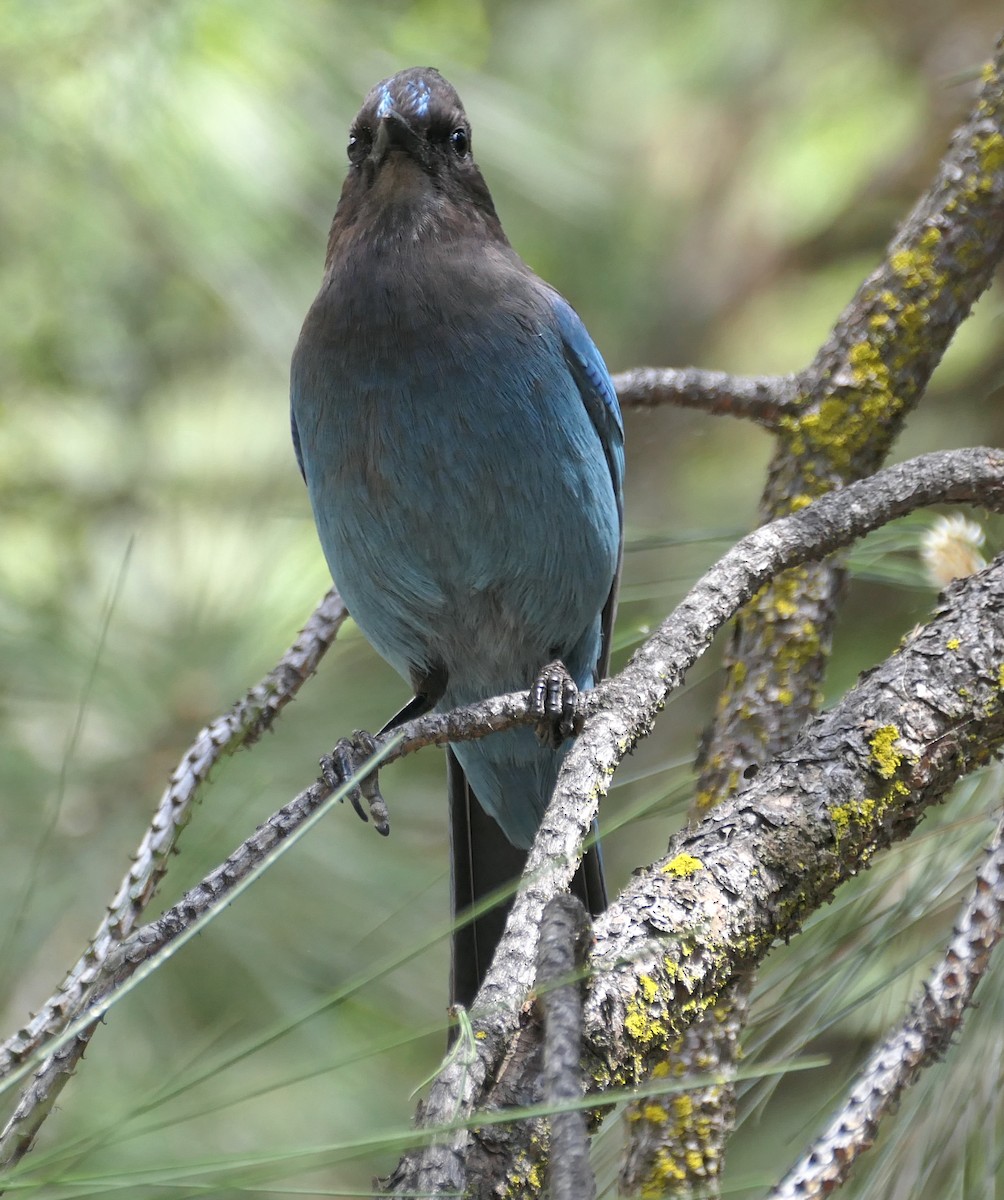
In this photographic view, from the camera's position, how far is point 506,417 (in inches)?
101

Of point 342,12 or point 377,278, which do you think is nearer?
point 377,278

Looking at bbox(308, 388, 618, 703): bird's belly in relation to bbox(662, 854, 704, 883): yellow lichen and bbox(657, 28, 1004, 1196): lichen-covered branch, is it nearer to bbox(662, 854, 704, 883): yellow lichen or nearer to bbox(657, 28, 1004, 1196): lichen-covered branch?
bbox(657, 28, 1004, 1196): lichen-covered branch

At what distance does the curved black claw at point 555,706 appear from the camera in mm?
1939

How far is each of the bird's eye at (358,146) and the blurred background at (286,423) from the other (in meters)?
0.77

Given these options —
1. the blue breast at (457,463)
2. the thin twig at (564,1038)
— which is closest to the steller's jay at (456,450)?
the blue breast at (457,463)

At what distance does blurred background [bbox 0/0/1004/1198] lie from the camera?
302cm

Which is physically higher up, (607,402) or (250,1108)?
(607,402)

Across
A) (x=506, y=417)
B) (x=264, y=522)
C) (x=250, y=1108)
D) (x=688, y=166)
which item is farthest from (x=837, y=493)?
(x=688, y=166)

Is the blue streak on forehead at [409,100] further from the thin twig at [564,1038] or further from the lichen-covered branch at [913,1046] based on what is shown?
the thin twig at [564,1038]

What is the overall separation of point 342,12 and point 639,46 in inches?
61.7

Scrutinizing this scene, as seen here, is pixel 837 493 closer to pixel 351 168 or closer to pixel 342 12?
pixel 351 168

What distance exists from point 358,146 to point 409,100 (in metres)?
0.19

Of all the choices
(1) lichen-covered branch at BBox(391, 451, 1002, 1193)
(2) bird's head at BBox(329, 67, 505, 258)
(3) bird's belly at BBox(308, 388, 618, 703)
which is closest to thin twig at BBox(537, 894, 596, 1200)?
(1) lichen-covered branch at BBox(391, 451, 1002, 1193)

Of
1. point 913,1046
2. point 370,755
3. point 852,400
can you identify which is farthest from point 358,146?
point 913,1046
